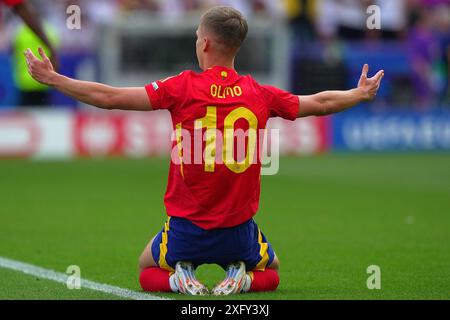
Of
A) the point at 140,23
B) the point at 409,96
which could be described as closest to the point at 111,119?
the point at 140,23

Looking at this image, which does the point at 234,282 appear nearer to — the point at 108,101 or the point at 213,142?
the point at 213,142

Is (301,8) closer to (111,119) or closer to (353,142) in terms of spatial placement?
(353,142)

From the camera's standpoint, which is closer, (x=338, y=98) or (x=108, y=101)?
(x=108, y=101)

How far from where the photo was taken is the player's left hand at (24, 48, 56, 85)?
6.57 metres

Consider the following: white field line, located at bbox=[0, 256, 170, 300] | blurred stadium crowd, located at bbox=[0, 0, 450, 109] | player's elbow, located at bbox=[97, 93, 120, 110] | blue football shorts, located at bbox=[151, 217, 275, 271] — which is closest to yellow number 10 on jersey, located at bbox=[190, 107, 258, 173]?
blue football shorts, located at bbox=[151, 217, 275, 271]

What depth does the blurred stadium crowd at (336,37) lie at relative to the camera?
76.3ft

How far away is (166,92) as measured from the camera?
6801 mm

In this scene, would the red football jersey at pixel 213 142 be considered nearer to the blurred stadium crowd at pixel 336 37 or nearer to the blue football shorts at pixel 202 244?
the blue football shorts at pixel 202 244

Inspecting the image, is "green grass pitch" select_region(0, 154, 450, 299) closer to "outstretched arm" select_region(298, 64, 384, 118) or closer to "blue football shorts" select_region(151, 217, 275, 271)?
"blue football shorts" select_region(151, 217, 275, 271)

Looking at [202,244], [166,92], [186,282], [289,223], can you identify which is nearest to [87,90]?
[166,92]

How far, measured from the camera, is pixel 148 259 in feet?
23.7

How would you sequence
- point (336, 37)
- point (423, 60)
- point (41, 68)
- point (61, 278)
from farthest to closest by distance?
1. point (423, 60)
2. point (336, 37)
3. point (61, 278)
4. point (41, 68)

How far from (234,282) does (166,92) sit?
4.18ft

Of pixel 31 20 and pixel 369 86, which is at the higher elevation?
pixel 31 20
